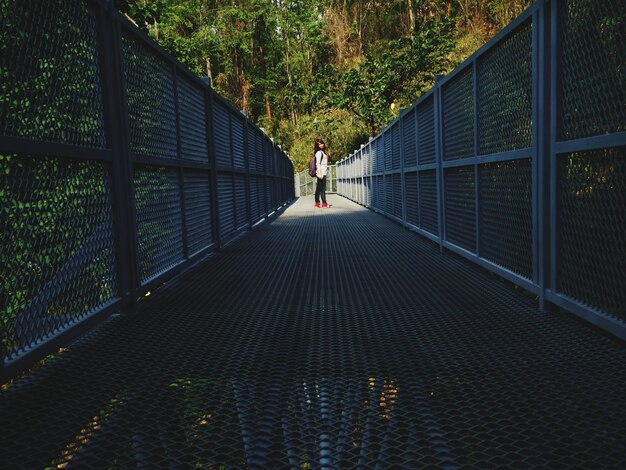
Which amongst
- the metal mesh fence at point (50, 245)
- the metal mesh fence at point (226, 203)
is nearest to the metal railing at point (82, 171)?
the metal mesh fence at point (50, 245)

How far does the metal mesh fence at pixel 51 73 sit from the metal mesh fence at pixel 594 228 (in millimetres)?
2723

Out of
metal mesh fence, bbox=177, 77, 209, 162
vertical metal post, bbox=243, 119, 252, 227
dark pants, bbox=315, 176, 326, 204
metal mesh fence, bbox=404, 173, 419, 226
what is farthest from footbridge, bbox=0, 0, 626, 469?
dark pants, bbox=315, 176, 326, 204

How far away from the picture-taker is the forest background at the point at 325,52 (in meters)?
23.9

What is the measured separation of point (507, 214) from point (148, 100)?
2946 mm

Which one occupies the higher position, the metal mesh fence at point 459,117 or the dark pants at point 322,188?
the metal mesh fence at point 459,117

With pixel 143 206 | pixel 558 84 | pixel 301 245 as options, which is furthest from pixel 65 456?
pixel 301 245

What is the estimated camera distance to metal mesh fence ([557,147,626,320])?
2.69 metres

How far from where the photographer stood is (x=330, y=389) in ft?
7.46

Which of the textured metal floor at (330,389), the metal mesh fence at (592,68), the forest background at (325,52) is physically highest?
the forest background at (325,52)

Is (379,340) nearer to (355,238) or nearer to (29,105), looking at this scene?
(29,105)

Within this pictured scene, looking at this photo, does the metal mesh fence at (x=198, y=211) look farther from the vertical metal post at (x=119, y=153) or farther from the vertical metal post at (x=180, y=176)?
the vertical metal post at (x=119, y=153)

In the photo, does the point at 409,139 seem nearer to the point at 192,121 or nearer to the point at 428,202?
the point at 428,202

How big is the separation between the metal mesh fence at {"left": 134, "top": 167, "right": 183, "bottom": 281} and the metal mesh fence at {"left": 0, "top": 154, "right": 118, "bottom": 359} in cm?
63

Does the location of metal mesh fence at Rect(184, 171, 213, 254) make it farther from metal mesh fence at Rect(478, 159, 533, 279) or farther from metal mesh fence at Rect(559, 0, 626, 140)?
metal mesh fence at Rect(559, 0, 626, 140)
